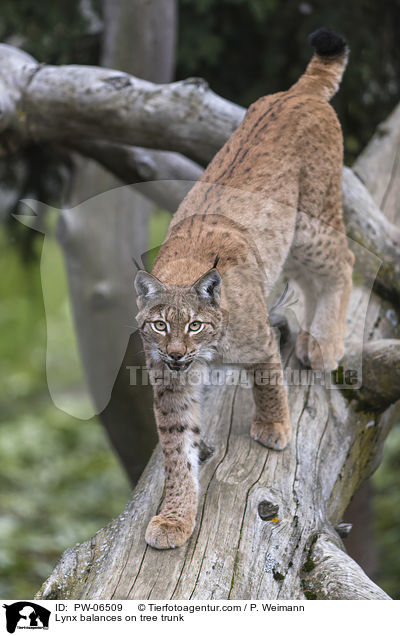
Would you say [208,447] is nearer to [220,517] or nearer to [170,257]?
[220,517]

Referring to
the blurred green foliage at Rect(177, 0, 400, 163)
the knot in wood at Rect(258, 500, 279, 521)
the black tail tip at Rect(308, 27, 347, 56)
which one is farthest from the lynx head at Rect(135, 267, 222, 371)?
the blurred green foliage at Rect(177, 0, 400, 163)

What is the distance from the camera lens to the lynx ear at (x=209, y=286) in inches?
76.0

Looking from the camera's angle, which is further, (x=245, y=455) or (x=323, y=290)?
(x=323, y=290)

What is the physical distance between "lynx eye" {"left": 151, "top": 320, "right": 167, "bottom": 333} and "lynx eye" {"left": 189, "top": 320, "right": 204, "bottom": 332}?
76 mm

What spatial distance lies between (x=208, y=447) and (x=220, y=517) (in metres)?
0.29

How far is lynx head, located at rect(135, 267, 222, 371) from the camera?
194 cm

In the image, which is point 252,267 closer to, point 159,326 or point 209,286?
point 209,286

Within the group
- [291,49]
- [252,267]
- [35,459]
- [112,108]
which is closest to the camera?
[252,267]

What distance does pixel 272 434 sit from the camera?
234cm

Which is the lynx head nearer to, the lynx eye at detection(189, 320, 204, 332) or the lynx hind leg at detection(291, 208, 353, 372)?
the lynx eye at detection(189, 320, 204, 332)

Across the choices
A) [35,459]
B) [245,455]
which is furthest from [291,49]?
[35,459]
